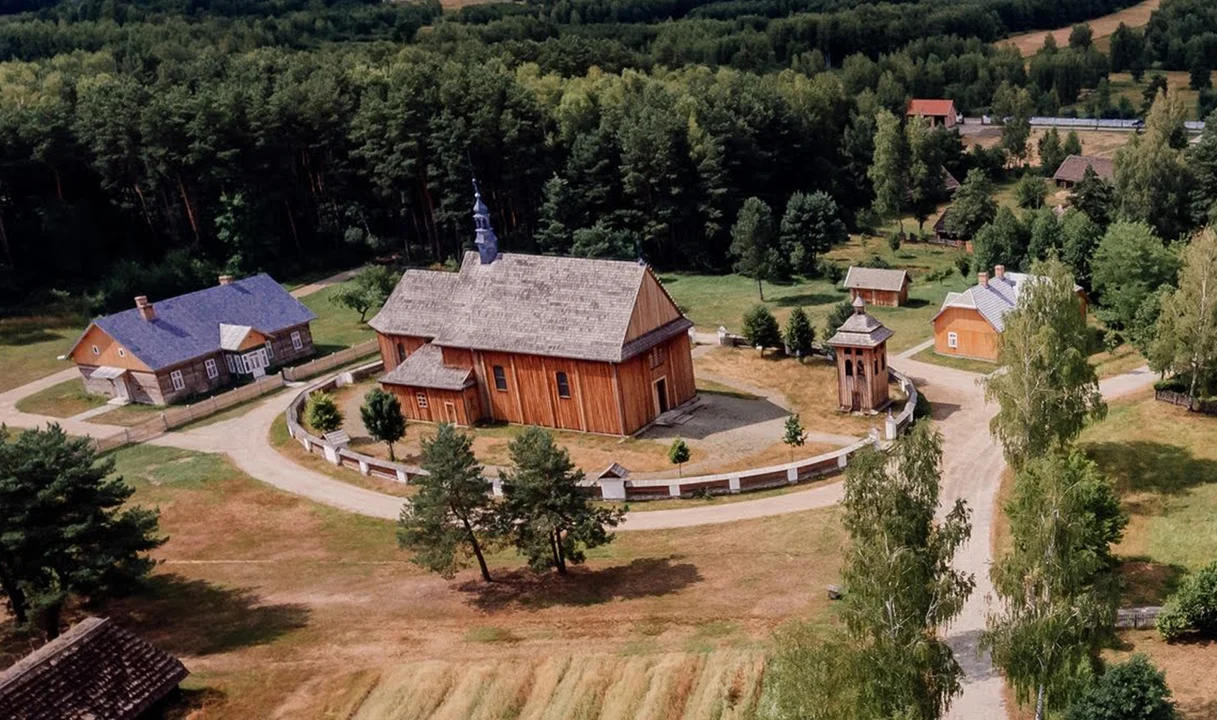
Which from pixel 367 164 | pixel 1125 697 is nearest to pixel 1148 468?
pixel 1125 697

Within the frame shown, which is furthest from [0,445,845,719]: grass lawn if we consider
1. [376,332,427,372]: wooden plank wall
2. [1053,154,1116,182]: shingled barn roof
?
[1053,154,1116,182]: shingled barn roof

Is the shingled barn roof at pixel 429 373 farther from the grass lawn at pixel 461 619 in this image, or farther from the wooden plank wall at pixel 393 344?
the grass lawn at pixel 461 619

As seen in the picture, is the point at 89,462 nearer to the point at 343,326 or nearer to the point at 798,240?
the point at 343,326

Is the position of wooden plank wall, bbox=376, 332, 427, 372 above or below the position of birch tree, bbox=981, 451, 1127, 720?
below

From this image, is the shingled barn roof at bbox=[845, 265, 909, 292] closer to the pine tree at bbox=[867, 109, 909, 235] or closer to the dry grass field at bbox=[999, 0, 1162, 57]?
the pine tree at bbox=[867, 109, 909, 235]

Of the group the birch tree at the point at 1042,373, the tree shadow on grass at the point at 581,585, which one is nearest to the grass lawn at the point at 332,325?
the tree shadow on grass at the point at 581,585

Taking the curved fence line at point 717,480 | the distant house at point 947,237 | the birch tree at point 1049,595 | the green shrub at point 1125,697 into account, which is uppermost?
the birch tree at point 1049,595
